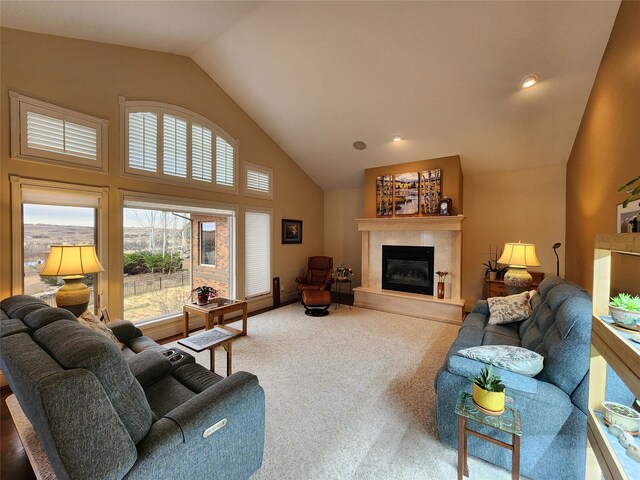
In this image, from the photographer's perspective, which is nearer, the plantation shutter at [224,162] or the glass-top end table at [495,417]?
the glass-top end table at [495,417]

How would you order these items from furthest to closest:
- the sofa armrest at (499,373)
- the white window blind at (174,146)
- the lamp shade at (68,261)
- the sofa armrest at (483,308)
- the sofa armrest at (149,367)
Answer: the white window blind at (174,146)
the sofa armrest at (483,308)
the lamp shade at (68,261)
the sofa armrest at (149,367)
the sofa armrest at (499,373)

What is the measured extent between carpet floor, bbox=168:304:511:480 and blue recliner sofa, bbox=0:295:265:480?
0.49 m

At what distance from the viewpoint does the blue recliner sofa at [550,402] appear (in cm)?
156

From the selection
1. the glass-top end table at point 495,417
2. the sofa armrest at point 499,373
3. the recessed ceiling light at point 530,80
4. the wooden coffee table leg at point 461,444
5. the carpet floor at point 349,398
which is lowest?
the carpet floor at point 349,398

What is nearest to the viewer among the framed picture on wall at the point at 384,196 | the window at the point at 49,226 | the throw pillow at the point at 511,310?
the window at the point at 49,226

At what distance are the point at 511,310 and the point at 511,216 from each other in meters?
2.68

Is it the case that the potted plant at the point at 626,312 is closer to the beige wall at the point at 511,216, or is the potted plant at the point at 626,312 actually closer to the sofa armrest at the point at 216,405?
the sofa armrest at the point at 216,405

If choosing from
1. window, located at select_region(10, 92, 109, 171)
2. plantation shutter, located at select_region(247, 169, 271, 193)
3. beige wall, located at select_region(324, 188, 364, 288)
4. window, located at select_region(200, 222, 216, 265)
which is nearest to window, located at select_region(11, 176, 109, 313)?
window, located at select_region(10, 92, 109, 171)

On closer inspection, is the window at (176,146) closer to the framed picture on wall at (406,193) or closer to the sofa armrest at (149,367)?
the sofa armrest at (149,367)

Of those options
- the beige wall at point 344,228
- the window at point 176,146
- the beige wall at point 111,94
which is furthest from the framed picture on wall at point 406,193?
the window at point 176,146

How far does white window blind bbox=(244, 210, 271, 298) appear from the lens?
503cm

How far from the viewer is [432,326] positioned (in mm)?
4340

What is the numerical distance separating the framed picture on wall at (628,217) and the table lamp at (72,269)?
4505mm

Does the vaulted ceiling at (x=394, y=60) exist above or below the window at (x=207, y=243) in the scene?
above
